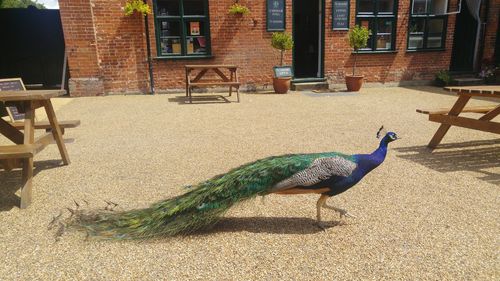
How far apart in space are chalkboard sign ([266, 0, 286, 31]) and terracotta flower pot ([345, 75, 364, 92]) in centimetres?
254

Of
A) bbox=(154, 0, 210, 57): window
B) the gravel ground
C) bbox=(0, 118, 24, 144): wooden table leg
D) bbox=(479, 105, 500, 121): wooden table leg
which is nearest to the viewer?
the gravel ground

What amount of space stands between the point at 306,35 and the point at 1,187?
11.2m

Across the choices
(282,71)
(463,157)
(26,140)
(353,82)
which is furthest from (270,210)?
(353,82)

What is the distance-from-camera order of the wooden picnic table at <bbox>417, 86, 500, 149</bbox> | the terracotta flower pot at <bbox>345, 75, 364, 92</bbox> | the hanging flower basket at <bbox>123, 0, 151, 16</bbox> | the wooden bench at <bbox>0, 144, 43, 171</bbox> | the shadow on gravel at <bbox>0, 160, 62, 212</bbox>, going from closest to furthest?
the wooden bench at <bbox>0, 144, 43, 171</bbox> → the shadow on gravel at <bbox>0, 160, 62, 212</bbox> → the wooden picnic table at <bbox>417, 86, 500, 149</bbox> → the hanging flower basket at <bbox>123, 0, 151, 16</bbox> → the terracotta flower pot at <bbox>345, 75, 364, 92</bbox>

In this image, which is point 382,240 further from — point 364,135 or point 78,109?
point 78,109

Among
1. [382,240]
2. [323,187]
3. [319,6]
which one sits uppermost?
[319,6]

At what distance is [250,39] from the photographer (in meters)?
10.8

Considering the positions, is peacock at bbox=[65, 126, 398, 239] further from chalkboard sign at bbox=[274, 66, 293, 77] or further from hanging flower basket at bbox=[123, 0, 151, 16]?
hanging flower basket at bbox=[123, 0, 151, 16]

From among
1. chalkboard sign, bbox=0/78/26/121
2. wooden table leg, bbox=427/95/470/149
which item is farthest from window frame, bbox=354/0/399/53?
chalkboard sign, bbox=0/78/26/121

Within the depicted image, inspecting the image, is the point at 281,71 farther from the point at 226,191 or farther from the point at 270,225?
the point at 226,191

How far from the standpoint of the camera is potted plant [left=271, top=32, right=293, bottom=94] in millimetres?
10055

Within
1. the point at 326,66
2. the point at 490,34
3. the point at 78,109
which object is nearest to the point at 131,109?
the point at 78,109

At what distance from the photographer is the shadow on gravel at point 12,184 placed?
3.43 m

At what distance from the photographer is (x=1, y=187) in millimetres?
3820
